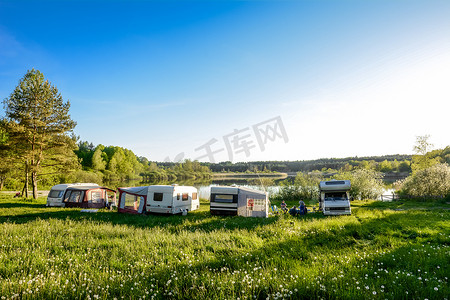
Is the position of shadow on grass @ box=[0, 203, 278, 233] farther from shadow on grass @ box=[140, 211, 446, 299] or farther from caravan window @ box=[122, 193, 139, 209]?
shadow on grass @ box=[140, 211, 446, 299]

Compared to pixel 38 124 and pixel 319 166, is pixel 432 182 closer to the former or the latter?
pixel 38 124

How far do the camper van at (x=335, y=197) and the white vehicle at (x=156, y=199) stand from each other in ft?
35.0

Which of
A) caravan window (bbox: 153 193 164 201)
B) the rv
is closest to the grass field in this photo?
caravan window (bbox: 153 193 164 201)

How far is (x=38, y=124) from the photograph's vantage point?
2497cm

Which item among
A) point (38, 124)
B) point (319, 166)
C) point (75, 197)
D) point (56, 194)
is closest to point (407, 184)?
point (75, 197)

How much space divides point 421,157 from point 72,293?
45.0m

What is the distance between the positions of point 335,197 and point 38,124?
95.3 ft

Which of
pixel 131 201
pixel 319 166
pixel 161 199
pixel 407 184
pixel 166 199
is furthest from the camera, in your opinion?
pixel 319 166

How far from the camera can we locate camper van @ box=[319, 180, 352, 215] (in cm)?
1719

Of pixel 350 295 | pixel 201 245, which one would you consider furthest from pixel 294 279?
pixel 201 245

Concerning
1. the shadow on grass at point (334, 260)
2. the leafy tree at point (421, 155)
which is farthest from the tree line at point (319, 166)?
the shadow on grass at point (334, 260)

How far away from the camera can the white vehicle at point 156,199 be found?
17.9 metres

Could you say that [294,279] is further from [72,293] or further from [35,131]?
[35,131]

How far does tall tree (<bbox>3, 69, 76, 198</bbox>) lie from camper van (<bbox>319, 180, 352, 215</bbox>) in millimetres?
25946
